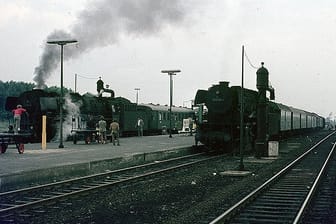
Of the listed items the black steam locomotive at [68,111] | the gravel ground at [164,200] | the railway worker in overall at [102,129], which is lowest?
the gravel ground at [164,200]

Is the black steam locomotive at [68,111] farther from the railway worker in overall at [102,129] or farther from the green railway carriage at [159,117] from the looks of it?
the green railway carriage at [159,117]

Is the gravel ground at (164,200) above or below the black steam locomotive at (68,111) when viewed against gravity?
below

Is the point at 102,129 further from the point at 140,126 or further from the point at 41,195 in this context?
the point at 41,195

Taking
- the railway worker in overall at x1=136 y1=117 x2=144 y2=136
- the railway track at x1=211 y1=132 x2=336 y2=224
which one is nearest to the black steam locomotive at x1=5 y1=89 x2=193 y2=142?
the railway worker in overall at x1=136 y1=117 x2=144 y2=136

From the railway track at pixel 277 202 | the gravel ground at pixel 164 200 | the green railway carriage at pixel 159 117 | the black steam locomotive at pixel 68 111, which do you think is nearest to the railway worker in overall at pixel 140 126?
the black steam locomotive at pixel 68 111

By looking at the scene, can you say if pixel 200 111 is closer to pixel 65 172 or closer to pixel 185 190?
pixel 65 172

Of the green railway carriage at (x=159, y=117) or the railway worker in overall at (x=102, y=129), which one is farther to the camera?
the green railway carriage at (x=159, y=117)

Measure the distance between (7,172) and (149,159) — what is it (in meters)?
8.83

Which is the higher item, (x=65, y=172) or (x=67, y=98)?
(x=67, y=98)

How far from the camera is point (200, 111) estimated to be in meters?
25.1

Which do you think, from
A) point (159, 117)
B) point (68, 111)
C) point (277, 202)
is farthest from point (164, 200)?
point (159, 117)

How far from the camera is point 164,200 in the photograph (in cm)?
1062

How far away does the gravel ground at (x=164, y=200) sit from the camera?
28.4 feet

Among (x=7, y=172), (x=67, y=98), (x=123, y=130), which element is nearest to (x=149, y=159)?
(x=7, y=172)
